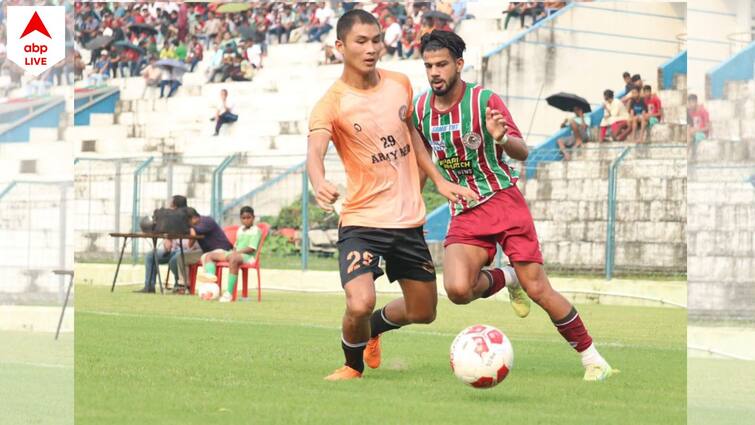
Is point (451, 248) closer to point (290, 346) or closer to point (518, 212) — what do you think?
point (518, 212)

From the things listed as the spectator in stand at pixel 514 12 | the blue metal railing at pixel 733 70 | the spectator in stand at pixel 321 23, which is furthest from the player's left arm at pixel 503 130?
the spectator in stand at pixel 321 23

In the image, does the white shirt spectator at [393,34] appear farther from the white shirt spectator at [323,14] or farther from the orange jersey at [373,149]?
the orange jersey at [373,149]

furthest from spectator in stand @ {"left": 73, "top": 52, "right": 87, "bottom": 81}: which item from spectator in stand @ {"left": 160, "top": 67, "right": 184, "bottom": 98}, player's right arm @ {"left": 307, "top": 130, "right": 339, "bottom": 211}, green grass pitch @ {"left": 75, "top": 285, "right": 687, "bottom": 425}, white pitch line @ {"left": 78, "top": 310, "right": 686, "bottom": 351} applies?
player's right arm @ {"left": 307, "top": 130, "right": 339, "bottom": 211}

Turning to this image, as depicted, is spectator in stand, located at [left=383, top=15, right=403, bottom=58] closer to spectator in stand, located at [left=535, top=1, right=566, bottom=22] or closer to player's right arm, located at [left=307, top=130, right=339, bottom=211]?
spectator in stand, located at [left=535, top=1, right=566, bottom=22]

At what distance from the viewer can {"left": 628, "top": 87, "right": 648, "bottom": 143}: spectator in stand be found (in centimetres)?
2484

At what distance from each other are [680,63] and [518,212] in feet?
64.0

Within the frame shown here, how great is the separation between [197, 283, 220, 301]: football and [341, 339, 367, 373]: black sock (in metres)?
10.5

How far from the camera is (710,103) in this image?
17469 millimetres

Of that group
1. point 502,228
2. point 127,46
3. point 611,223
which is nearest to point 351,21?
point 502,228

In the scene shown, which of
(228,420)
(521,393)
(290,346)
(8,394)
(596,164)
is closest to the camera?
(228,420)

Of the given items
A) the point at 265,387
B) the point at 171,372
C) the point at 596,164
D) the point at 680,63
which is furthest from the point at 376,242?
the point at 680,63

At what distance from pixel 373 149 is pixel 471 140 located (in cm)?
82

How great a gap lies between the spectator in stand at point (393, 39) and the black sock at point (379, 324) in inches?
888

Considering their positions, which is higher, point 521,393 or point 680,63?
point 680,63
